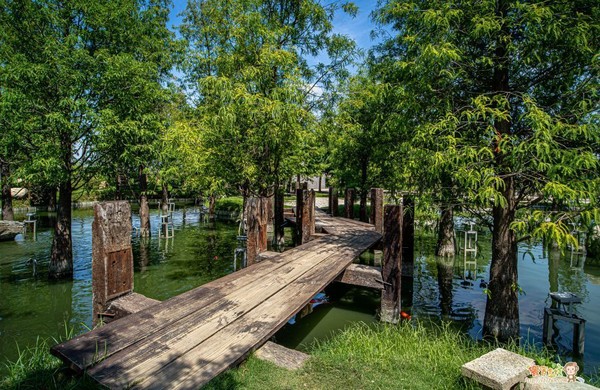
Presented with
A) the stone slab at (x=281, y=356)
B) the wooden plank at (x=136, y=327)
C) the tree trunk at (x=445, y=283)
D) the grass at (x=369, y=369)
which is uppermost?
the wooden plank at (x=136, y=327)

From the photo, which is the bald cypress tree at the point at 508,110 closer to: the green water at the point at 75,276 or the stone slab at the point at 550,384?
the stone slab at the point at 550,384

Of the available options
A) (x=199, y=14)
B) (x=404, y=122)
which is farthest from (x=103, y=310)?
(x=199, y=14)

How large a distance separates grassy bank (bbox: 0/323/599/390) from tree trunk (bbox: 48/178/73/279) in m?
8.34

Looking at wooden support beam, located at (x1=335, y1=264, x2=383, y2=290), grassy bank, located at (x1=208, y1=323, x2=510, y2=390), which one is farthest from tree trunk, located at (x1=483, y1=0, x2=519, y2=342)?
wooden support beam, located at (x1=335, y1=264, x2=383, y2=290)

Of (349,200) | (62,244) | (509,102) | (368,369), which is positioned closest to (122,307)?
(368,369)

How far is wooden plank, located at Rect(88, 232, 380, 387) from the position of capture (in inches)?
131

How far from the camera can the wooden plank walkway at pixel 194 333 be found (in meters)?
3.32

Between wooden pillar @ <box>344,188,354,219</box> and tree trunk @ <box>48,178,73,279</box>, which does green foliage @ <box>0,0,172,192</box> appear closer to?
tree trunk @ <box>48,178,73,279</box>

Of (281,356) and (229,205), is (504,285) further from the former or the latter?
(229,205)

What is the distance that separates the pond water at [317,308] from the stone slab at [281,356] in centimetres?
242

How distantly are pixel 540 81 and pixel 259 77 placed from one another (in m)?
7.25

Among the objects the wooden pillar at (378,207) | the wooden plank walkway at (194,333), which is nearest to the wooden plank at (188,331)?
the wooden plank walkway at (194,333)

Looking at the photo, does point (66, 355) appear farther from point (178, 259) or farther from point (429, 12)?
point (178, 259)

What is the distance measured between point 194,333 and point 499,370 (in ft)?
11.9
